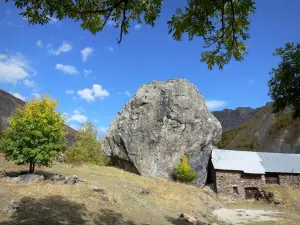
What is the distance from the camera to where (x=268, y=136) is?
71812 mm

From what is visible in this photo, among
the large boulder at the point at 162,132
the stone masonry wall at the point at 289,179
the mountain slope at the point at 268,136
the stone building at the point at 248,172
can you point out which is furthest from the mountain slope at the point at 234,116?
the large boulder at the point at 162,132

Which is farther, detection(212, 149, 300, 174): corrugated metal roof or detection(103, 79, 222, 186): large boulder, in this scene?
detection(212, 149, 300, 174): corrugated metal roof

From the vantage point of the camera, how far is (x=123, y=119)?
122 ft

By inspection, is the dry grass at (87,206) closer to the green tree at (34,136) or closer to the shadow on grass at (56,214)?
the shadow on grass at (56,214)

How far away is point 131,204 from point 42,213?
705 centimetres

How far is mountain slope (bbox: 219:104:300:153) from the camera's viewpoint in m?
63.5

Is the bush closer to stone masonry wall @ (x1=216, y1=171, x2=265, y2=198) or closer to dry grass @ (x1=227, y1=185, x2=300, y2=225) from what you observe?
stone masonry wall @ (x1=216, y1=171, x2=265, y2=198)

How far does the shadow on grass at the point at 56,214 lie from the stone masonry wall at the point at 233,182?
21.8m

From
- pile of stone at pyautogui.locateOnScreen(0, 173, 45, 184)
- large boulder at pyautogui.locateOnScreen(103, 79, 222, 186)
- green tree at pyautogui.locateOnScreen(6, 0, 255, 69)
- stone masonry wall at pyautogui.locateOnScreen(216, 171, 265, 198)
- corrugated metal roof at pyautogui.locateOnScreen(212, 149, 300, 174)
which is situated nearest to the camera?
green tree at pyautogui.locateOnScreen(6, 0, 255, 69)

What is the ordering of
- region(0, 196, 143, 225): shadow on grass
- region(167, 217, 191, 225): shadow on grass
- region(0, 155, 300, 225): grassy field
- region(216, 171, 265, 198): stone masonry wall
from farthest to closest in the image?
region(216, 171, 265, 198): stone masonry wall < region(167, 217, 191, 225): shadow on grass < region(0, 155, 300, 225): grassy field < region(0, 196, 143, 225): shadow on grass

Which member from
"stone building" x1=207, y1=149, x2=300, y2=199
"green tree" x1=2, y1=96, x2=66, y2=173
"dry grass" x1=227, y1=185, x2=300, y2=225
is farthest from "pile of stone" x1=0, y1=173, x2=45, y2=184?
"stone building" x1=207, y1=149, x2=300, y2=199

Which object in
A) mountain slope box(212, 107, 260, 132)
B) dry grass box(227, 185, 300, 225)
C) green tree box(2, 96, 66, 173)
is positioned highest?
mountain slope box(212, 107, 260, 132)

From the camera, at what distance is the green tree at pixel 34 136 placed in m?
19.1

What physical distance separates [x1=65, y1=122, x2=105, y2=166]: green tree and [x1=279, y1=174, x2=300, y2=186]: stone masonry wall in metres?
24.1
